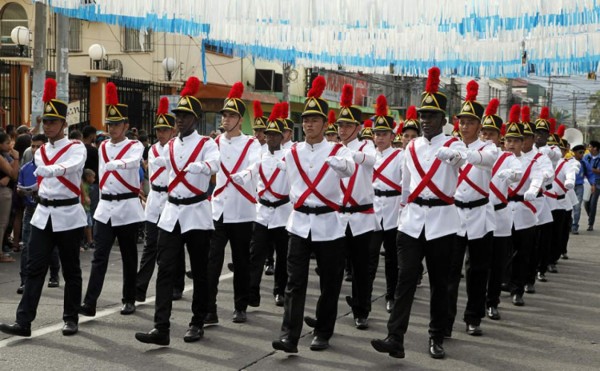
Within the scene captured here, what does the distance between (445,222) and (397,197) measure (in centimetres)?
310

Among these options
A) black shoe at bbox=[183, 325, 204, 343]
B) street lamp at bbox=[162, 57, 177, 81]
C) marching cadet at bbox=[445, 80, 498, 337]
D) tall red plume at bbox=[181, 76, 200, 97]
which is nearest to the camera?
black shoe at bbox=[183, 325, 204, 343]

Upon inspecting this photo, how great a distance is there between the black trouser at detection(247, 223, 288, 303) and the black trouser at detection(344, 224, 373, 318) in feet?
3.91

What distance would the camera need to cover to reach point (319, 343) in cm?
751

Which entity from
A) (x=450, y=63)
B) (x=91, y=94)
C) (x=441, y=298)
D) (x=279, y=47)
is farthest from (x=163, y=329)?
(x=91, y=94)

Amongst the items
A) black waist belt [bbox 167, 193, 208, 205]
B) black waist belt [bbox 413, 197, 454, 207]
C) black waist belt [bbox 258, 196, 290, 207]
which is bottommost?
black waist belt [bbox 258, 196, 290, 207]

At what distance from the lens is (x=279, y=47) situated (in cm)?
1381

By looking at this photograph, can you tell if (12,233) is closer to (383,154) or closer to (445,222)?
(383,154)

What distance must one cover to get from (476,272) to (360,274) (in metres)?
1.14

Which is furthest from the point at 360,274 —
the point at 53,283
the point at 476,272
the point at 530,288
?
the point at 53,283

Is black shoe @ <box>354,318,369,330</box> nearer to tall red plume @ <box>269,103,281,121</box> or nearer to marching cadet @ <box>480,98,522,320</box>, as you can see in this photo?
marching cadet @ <box>480,98,522,320</box>

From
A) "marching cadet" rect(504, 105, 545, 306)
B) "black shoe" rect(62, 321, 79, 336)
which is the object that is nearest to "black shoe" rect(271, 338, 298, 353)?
"black shoe" rect(62, 321, 79, 336)

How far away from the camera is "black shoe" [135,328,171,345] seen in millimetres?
7184

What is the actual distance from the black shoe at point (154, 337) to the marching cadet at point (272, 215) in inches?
79.4

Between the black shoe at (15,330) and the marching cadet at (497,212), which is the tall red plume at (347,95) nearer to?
the marching cadet at (497,212)
